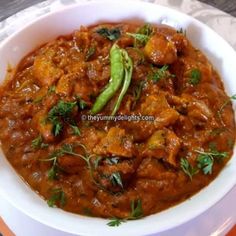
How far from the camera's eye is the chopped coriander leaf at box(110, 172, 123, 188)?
2150 mm

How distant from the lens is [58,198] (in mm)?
2230

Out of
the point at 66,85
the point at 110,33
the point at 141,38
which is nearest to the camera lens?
the point at 66,85

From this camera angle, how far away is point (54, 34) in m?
3.05

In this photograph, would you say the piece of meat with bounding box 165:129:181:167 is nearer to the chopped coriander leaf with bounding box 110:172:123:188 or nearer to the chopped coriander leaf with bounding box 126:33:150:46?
the chopped coriander leaf with bounding box 110:172:123:188

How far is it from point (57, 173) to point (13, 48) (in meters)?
1.00

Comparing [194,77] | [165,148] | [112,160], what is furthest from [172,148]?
[194,77]

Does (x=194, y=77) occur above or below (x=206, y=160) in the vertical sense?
above

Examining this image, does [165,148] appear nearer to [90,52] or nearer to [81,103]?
[81,103]

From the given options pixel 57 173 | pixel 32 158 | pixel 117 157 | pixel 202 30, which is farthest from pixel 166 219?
pixel 202 30

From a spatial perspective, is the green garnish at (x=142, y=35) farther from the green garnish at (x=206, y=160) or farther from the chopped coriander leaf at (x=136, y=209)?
the chopped coriander leaf at (x=136, y=209)

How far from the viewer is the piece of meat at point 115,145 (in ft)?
7.24

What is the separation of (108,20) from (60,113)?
997 millimetres

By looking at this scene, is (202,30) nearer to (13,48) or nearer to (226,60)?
(226,60)

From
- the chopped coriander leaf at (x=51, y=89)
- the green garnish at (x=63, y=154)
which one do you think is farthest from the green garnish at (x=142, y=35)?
the green garnish at (x=63, y=154)
